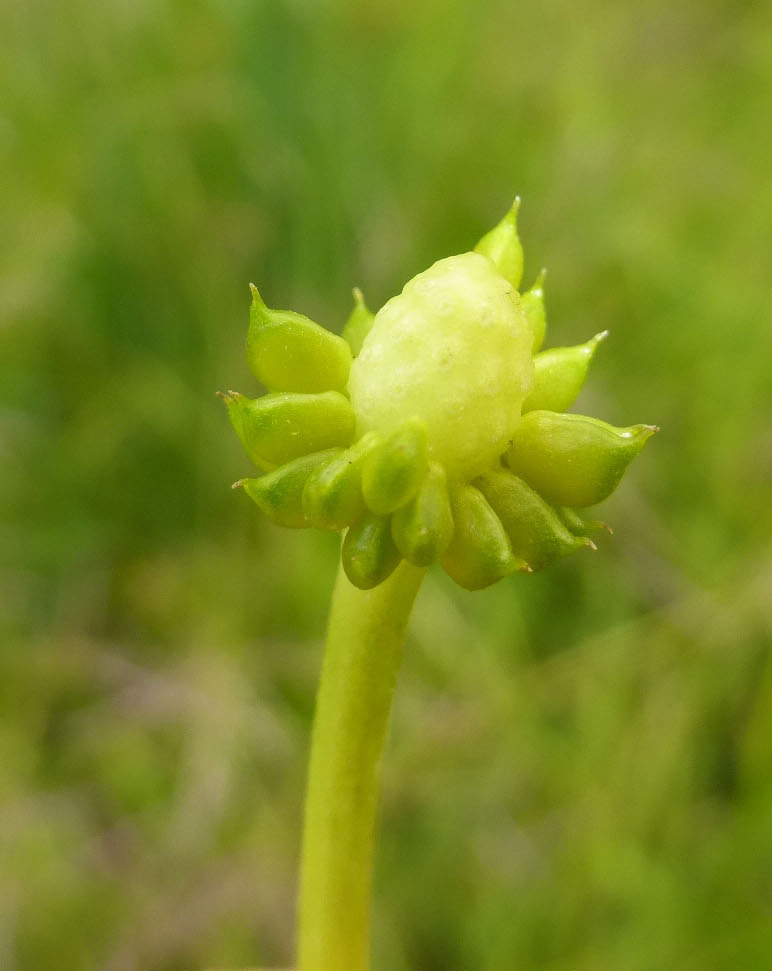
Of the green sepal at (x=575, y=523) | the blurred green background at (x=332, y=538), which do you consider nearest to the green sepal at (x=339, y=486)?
the green sepal at (x=575, y=523)

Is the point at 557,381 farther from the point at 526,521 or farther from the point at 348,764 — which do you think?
the point at 348,764

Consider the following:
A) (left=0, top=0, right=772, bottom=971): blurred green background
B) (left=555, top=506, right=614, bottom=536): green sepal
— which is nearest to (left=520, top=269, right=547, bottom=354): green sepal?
(left=555, top=506, right=614, bottom=536): green sepal

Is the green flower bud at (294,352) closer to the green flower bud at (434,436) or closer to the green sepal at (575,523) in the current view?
the green flower bud at (434,436)

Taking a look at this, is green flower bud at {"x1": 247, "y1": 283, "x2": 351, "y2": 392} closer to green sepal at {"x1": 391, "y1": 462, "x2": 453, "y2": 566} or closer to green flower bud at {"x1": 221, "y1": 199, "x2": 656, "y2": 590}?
green flower bud at {"x1": 221, "y1": 199, "x2": 656, "y2": 590}

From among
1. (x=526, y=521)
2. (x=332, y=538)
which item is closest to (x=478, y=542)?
(x=526, y=521)

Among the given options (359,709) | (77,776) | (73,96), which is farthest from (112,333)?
(359,709)

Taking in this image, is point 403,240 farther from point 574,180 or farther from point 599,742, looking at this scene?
point 599,742
